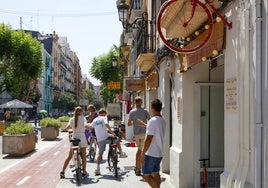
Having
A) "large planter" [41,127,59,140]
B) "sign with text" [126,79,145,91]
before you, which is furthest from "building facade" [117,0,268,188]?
"large planter" [41,127,59,140]

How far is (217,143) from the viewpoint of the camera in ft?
29.2

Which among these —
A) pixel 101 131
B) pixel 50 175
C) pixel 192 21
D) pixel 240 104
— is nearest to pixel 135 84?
pixel 101 131

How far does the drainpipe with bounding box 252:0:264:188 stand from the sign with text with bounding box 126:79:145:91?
12.9 meters

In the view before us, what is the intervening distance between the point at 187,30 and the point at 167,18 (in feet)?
2.52

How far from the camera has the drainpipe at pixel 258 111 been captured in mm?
4625

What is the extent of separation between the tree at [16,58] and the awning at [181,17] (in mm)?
39259

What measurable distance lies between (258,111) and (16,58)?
43039 mm

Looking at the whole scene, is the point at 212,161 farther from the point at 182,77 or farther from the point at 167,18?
the point at 167,18

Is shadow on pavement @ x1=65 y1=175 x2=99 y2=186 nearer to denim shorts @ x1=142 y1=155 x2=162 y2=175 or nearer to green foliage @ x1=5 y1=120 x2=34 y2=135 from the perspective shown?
denim shorts @ x1=142 y1=155 x2=162 y2=175

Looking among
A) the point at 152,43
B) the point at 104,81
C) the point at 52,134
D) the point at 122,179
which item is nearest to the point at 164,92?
the point at 122,179

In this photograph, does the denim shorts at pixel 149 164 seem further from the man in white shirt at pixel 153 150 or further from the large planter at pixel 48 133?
the large planter at pixel 48 133

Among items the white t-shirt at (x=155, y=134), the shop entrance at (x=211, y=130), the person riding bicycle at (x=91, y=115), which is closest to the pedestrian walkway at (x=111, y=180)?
the shop entrance at (x=211, y=130)

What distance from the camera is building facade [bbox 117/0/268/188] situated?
4.69 metres

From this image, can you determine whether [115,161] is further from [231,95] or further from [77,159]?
[231,95]
